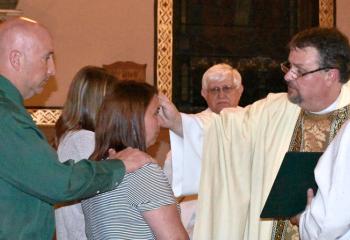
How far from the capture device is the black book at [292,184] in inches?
120

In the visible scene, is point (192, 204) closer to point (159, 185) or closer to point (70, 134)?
point (70, 134)

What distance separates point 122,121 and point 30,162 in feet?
1.75

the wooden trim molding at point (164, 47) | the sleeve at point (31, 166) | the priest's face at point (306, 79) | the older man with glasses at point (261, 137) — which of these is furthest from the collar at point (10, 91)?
the wooden trim molding at point (164, 47)

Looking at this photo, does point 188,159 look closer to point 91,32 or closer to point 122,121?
point 122,121

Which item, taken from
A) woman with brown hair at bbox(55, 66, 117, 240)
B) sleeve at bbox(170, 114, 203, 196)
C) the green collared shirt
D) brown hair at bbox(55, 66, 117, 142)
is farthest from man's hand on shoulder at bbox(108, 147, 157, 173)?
sleeve at bbox(170, 114, 203, 196)

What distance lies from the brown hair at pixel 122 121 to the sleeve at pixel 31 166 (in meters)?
0.38

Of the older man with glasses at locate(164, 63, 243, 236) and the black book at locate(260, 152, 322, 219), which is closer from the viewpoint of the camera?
the black book at locate(260, 152, 322, 219)

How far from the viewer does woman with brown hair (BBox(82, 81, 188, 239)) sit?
110 inches

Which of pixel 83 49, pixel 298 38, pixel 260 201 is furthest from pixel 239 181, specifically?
pixel 83 49

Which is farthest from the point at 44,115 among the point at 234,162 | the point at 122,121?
the point at 122,121

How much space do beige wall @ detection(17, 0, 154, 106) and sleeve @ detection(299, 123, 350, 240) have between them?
5.49 meters

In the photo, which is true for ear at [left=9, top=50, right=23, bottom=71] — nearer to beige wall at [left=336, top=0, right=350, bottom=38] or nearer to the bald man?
the bald man

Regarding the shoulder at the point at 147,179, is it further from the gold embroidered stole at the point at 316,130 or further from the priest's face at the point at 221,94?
the priest's face at the point at 221,94

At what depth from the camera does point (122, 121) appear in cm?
290
